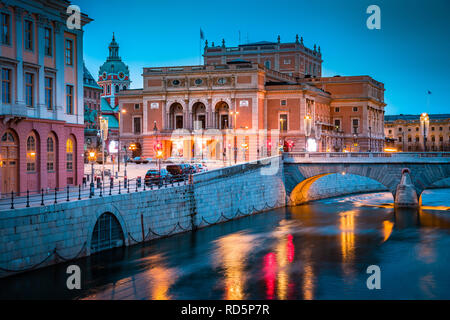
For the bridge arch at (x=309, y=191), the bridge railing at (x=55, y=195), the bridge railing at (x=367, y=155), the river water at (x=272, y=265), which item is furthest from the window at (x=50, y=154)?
the bridge arch at (x=309, y=191)

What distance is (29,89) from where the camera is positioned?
1678 inches

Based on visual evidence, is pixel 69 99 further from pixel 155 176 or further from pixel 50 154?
pixel 155 176

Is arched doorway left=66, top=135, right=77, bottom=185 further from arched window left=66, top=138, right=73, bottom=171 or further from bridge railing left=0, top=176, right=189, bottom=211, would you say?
bridge railing left=0, top=176, right=189, bottom=211

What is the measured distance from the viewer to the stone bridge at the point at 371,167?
2414 inches

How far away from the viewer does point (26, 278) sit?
3167 centimetres

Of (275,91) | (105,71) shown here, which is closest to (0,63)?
(275,91)

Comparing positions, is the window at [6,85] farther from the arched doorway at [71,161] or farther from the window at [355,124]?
the window at [355,124]

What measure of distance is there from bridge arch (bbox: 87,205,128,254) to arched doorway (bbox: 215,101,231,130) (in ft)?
201

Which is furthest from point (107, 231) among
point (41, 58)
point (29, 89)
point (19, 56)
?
point (41, 58)

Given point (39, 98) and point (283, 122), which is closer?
point (39, 98)

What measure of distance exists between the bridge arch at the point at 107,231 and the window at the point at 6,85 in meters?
9.74

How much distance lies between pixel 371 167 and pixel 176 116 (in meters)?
46.9

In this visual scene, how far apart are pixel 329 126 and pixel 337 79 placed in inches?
414

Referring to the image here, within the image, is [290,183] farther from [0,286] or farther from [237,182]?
[0,286]
